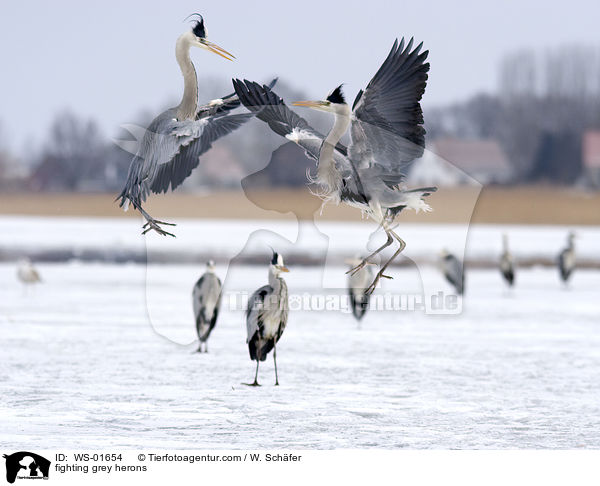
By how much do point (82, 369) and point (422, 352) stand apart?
3159mm

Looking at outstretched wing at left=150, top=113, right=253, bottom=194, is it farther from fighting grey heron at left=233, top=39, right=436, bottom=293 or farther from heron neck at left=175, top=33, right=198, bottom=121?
fighting grey heron at left=233, top=39, right=436, bottom=293

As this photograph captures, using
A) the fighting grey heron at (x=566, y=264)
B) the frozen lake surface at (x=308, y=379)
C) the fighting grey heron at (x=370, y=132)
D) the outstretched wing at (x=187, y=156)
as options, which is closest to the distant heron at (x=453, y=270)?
the frozen lake surface at (x=308, y=379)

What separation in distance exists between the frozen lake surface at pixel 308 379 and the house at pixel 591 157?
35.6 m

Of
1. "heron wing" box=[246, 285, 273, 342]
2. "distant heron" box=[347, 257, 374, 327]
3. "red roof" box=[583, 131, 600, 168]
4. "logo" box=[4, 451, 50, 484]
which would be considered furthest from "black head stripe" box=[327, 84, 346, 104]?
"red roof" box=[583, 131, 600, 168]

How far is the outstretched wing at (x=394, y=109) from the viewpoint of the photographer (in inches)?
174

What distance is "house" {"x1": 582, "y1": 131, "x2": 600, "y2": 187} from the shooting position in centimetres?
4634

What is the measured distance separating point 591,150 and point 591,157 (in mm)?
771

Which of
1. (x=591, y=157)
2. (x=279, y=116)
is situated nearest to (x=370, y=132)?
(x=279, y=116)

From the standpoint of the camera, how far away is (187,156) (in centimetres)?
443

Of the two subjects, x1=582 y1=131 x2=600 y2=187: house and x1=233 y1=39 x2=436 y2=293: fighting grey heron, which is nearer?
x1=233 y1=39 x2=436 y2=293: fighting grey heron

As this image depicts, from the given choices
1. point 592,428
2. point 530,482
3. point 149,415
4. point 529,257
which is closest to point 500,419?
point 592,428

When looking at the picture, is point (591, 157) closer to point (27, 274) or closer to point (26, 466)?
point (27, 274)

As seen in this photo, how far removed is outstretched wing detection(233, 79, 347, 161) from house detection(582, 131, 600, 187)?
43.1 metres

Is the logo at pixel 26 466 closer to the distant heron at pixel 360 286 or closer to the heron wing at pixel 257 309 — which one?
the heron wing at pixel 257 309
